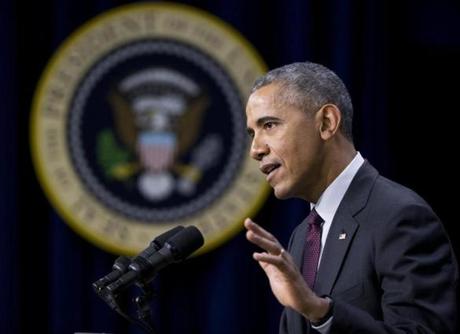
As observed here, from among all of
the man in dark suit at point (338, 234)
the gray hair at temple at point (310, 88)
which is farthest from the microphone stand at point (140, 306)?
the gray hair at temple at point (310, 88)

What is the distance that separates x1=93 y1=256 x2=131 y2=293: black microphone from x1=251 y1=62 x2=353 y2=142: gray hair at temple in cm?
45

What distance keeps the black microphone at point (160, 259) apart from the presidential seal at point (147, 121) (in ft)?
4.44

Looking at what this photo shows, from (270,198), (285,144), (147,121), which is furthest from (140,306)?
(147,121)

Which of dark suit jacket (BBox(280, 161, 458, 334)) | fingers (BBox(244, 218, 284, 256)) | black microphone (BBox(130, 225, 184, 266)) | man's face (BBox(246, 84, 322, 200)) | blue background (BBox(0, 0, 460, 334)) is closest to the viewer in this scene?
fingers (BBox(244, 218, 284, 256))

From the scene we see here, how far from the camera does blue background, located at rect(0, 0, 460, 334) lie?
2936mm

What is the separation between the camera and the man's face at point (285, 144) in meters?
1.66

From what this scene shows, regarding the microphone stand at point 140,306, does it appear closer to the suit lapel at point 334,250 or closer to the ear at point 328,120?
the suit lapel at point 334,250

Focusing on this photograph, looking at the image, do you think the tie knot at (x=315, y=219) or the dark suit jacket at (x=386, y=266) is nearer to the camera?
the dark suit jacket at (x=386, y=266)

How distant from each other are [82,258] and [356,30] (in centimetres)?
126

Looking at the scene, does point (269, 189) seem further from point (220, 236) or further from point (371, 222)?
point (371, 222)

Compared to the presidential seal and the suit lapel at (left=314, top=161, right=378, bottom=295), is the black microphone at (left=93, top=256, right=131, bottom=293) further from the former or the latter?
the presidential seal

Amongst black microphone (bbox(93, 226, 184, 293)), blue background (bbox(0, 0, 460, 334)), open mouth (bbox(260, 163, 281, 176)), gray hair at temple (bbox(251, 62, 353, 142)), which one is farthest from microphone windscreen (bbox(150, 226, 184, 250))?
blue background (bbox(0, 0, 460, 334))

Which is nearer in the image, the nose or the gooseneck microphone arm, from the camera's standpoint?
the gooseneck microphone arm

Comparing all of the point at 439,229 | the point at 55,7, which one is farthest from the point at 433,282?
the point at 55,7
